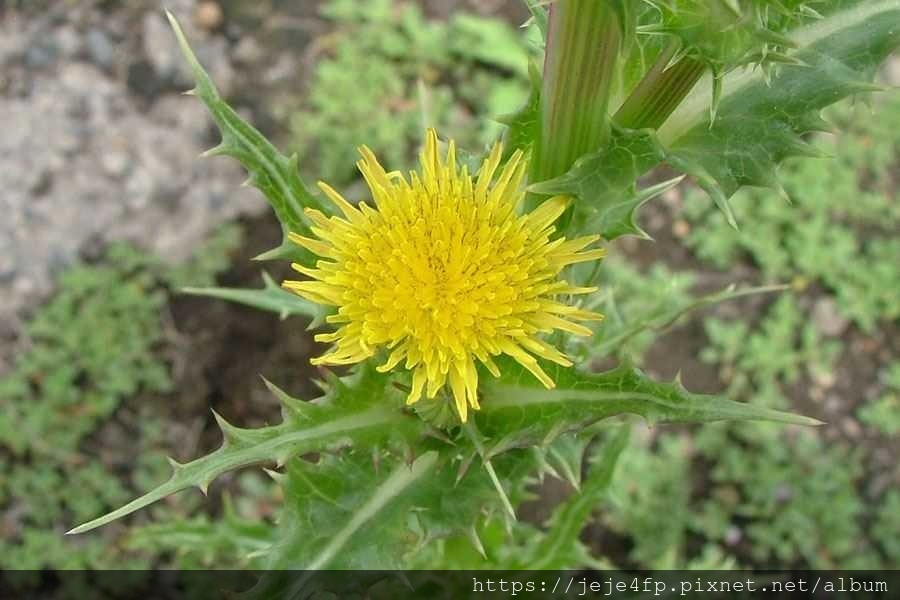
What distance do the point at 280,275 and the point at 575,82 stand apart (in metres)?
Result: 2.69

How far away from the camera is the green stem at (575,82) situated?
1.36 metres

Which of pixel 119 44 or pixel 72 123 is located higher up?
pixel 119 44

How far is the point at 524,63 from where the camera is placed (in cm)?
431

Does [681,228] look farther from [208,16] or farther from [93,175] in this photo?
[93,175]

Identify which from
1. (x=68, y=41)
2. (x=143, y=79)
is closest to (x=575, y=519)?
(x=143, y=79)

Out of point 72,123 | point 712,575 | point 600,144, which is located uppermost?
point 600,144

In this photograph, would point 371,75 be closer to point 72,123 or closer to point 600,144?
point 72,123

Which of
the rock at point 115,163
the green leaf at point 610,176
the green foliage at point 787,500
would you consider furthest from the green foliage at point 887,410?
the rock at point 115,163

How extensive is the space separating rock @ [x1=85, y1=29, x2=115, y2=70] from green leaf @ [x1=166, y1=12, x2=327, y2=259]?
9.17ft

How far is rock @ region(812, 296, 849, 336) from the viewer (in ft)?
13.1

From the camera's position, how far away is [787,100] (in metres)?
1.64

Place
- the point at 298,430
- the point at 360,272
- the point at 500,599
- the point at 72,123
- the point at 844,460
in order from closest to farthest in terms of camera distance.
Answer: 1. the point at 360,272
2. the point at 298,430
3. the point at 500,599
4. the point at 844,460
5. the point at 72,123

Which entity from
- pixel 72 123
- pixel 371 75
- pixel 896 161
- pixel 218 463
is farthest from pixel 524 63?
pixel 218 463

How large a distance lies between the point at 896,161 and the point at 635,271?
4.56 ft
